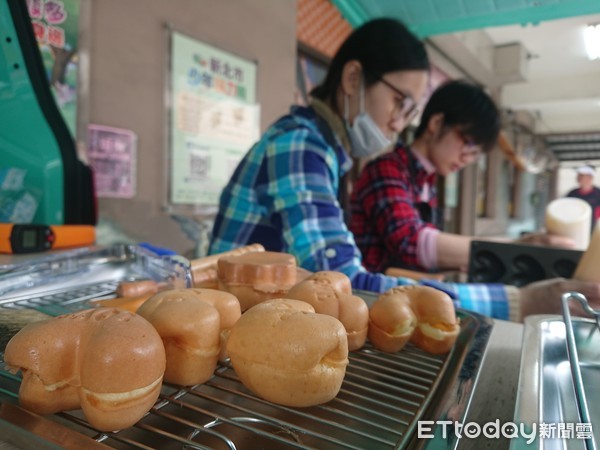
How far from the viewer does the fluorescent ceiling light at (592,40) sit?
2.98 feet

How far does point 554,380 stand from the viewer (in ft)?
1.46

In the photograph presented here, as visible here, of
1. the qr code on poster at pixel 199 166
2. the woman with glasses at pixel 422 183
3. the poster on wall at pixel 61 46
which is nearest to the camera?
the poster on wall at pixel 61 46

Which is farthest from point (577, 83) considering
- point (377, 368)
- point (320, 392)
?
point (320, 392)

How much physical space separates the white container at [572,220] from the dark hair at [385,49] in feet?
2.42

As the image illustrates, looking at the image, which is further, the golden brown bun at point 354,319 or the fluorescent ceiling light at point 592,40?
the fluorescent ceiling light at point 592,40

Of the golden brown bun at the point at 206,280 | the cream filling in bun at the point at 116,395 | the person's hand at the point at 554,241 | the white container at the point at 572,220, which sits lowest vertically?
the cream filling in bun at the point at 116,395

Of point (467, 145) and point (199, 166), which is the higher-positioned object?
point (467, 145)

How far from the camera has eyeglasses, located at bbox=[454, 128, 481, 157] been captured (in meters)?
1.92

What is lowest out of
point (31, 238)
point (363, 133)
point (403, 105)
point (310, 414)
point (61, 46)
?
point (310, 414)

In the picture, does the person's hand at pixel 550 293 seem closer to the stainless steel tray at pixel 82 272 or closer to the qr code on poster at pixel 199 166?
the stainless steel tray at pixel 82 272

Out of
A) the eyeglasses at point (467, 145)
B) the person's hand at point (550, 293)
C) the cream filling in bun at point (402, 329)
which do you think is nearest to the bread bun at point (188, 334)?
the cream filling in bun at point (402, 329)

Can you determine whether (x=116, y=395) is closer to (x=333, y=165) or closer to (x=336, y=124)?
(x=333, y=165)

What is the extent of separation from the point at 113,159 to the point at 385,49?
3.70ft

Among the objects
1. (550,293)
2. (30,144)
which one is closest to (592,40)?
(550,293)
